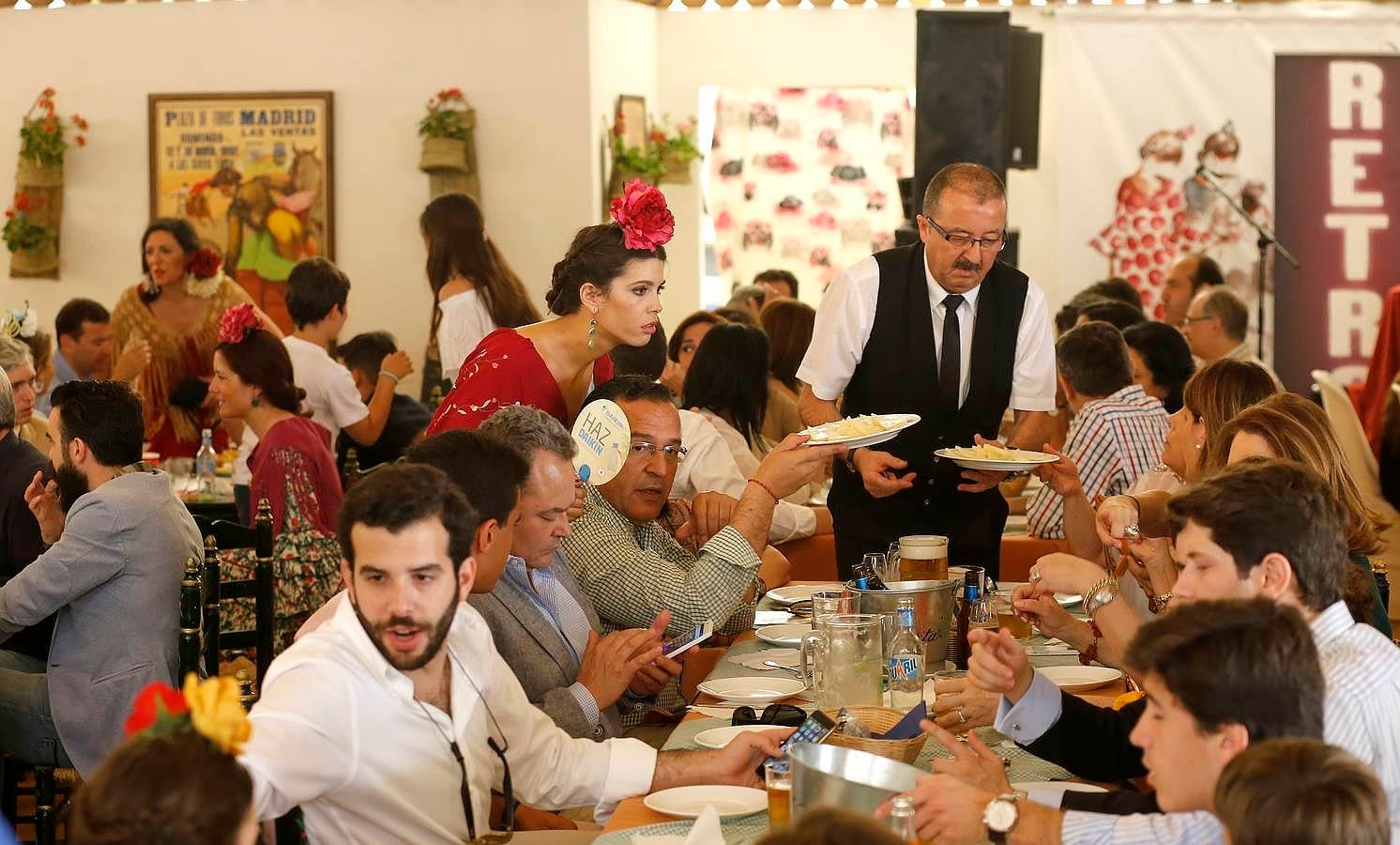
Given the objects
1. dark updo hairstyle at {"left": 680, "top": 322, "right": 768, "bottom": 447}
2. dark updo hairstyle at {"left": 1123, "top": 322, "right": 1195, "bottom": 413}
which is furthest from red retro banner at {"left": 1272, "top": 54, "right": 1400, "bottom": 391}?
dark updo hairstyle at {"left": 680, "top": 322, "right": 768, "bottom": 447}

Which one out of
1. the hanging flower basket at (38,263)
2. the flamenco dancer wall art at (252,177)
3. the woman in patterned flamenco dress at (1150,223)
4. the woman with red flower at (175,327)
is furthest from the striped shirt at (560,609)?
the woman in patterned flamenco dress at (1150,223)

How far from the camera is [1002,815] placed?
1.97 meters

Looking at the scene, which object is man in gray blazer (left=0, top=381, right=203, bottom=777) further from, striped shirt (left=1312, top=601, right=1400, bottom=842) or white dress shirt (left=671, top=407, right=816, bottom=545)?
striped shirt (left=1312, top=601, right=1400, bottom=842)

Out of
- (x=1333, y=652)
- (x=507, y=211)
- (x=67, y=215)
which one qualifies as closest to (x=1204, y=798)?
(x=1333, y=652)

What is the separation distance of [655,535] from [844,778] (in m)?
1.92

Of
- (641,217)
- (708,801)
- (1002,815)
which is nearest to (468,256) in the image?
(641,217)

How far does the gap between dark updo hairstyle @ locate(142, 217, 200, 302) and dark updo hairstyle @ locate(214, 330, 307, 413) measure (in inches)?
68.0

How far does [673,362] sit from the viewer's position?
655cm

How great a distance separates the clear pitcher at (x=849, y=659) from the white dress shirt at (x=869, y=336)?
67.1 inches

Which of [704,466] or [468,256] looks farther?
[468,256]

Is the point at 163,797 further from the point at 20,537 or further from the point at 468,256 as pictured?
the point at 468,256

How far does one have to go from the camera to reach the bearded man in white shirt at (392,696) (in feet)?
6.70

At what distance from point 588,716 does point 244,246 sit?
6468 millimetres

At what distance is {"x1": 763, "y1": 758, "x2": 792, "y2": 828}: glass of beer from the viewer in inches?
81.3
